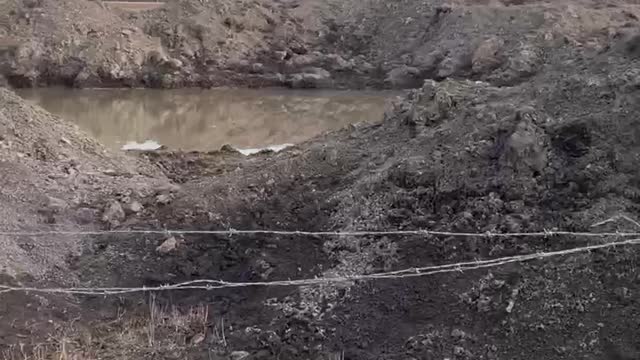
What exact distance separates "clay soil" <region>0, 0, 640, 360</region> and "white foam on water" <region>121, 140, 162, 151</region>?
10.3 ft

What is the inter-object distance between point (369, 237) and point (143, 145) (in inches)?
293

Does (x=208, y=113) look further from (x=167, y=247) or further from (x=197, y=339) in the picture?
(x=197, y=339)

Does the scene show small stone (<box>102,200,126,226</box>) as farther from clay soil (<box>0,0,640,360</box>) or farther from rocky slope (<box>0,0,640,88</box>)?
rocky slope (<box>0,0,640,88</box>)

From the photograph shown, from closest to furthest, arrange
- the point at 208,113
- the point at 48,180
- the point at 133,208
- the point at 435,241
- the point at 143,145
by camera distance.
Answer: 1. the point at 435,241
2. the point at 133,208
3. the point at 48,180
4. the point at 143,145
5. the point at 208,113

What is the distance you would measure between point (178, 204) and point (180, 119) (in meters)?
7.19

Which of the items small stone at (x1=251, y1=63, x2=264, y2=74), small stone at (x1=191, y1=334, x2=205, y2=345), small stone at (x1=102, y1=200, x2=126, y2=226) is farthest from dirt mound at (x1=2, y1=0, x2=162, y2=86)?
small stone at (x1=191, y1=334, x2=205, y2=345)

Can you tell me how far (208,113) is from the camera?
15.8 meters

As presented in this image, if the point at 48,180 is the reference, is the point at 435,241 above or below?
above

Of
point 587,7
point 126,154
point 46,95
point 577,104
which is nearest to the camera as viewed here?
→ point 577,104

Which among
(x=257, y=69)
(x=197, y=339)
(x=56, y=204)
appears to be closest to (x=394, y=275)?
(x=197, y=339)

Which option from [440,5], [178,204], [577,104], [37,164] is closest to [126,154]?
[37,164]

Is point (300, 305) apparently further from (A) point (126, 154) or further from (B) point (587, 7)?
(B) point (587, 7)

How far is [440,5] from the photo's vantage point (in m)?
19.2

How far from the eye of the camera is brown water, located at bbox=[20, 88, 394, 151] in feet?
46.2
